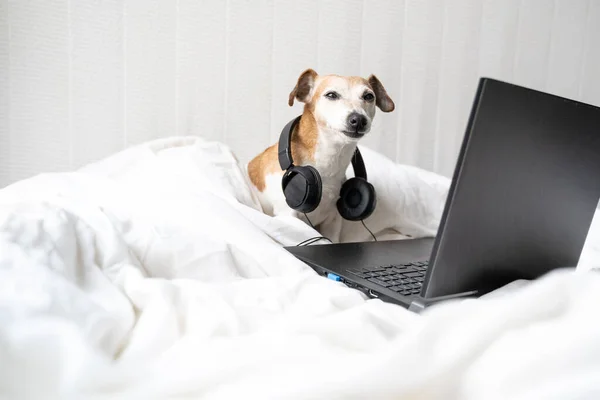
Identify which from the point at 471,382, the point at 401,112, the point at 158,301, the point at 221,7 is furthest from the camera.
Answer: the point at 401,112

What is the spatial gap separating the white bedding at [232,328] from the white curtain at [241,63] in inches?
37.0

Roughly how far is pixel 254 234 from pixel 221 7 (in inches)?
44.9

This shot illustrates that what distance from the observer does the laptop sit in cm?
53

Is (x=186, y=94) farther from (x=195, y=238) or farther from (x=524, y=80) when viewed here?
(x=524, y=80)

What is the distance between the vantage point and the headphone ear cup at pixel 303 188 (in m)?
1.06

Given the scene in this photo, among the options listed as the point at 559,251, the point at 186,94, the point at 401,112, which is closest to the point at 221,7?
the point at 186,94

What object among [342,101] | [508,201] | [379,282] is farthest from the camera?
[342,101]

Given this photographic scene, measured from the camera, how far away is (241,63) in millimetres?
1696

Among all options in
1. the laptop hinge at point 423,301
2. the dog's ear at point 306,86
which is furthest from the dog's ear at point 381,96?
the laptop hinge at point 423,301

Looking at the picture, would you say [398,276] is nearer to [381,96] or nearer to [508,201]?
[508,201]

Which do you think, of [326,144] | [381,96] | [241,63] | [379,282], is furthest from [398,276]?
[241,63]

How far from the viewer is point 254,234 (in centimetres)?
79

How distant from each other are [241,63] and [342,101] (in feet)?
1.89

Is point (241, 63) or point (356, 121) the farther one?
point (241, 63)
